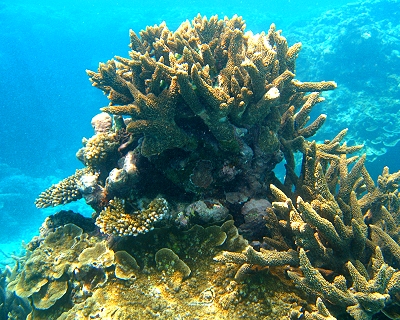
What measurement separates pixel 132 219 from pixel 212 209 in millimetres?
1122

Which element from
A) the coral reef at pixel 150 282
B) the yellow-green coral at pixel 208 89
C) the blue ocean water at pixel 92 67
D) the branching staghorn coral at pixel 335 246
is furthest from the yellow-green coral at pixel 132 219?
the blue ocean water at pixel 92 67

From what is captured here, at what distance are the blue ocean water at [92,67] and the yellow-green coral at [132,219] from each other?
1720 cm

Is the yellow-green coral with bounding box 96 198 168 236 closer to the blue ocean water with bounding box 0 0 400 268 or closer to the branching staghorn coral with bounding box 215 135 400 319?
the branching staghorn coral with bounding box 215 135 400 319

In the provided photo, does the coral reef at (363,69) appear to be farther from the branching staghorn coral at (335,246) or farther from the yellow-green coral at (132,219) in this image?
the yellow-green coral at (132,219)

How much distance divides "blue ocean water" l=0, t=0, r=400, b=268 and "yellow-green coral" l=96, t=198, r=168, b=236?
→ 17.2 meters

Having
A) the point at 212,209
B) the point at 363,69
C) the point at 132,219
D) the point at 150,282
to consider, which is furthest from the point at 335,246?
the point at 363,69

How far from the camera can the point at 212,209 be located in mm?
3736

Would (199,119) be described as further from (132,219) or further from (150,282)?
(150,282)

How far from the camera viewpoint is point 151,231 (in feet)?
12.2

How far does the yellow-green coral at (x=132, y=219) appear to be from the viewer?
11.5 ft

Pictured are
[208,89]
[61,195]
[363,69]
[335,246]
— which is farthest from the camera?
[363,69]

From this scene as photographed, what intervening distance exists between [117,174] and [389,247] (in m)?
3.48

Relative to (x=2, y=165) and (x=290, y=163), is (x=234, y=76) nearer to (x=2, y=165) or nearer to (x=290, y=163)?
(x=290, y=163)

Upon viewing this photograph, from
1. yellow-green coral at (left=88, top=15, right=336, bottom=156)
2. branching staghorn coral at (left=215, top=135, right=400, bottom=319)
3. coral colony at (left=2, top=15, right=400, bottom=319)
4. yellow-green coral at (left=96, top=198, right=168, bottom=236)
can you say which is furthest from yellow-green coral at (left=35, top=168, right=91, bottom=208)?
branching staghorn coral at (left=215, top=135, right=400, bottom=319)
